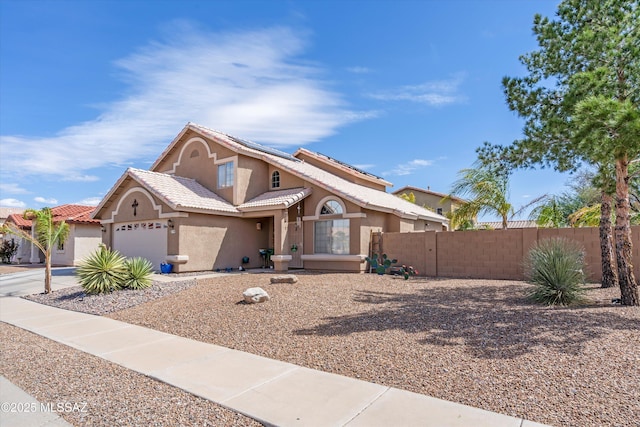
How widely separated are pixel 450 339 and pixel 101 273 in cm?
1112

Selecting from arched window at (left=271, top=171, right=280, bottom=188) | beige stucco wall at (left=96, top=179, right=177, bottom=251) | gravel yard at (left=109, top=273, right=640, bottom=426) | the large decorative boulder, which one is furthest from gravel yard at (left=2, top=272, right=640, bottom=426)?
arched window at (left=271, top=171, right=280, bottom=188)

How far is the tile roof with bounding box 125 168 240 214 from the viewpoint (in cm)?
1802

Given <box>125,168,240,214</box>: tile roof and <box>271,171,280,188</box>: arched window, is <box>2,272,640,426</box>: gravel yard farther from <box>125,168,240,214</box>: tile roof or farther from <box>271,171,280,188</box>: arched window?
<box>271,171,280,188</box>: arched window

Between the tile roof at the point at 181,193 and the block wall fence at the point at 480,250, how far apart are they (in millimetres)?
8051

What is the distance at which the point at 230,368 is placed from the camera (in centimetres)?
619

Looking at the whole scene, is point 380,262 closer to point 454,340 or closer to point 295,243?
point 295,243

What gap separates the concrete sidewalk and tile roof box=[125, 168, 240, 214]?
9.91 metres

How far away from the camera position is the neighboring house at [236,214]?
18.1 meters

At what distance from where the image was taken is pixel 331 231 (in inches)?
739

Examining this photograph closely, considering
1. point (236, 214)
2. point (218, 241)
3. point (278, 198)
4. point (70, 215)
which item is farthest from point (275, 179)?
point (70, 215)

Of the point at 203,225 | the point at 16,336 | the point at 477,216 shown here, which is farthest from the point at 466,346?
the point at 477,216

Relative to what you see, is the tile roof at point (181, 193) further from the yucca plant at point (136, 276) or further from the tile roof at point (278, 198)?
the yucca plant at point (136, 276)

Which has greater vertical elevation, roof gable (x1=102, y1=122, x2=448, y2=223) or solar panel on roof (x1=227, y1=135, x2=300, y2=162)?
solar panel on roof (x1=227, y1=135, x2=300, y2=162)

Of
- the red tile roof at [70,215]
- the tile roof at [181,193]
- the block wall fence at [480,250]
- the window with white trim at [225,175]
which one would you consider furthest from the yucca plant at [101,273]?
the red tile roof at [70,215]
